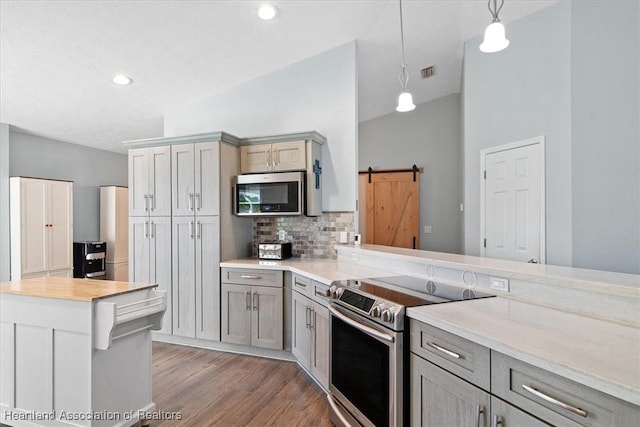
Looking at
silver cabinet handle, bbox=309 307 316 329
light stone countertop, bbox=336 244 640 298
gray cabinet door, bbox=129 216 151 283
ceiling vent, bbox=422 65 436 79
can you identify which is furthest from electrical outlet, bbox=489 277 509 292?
ceiling vent, bbox=422 65 436 79

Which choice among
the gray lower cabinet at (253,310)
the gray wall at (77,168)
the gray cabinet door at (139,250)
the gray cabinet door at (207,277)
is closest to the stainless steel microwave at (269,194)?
the gray cabinet door at (207,277)

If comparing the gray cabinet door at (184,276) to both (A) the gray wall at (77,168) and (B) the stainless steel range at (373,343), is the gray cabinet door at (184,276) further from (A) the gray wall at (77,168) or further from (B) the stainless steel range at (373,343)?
(A) the gray wall at (77,168)

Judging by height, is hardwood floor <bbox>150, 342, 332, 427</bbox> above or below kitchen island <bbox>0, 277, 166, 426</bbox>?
below

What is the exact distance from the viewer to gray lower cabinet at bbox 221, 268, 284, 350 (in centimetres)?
322

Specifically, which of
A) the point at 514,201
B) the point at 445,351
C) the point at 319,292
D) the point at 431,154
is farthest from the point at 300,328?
the point at 431,154

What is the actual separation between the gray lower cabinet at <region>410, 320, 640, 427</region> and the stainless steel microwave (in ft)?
7.07

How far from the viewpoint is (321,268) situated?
300 centimetres

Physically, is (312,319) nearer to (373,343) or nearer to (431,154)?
(373,343)

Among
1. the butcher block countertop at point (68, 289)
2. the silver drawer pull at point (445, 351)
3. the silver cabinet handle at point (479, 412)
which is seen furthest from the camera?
the butcher block countertop at point (68, 289)

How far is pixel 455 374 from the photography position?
1.37 meters

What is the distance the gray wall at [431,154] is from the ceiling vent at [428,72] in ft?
3.35

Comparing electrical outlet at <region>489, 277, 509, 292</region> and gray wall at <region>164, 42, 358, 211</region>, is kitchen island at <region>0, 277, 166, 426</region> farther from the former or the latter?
gray wall at <region>164, 42, 358, 211</region>

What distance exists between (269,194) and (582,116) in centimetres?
307

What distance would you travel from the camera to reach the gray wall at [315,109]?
12.3ft
